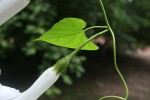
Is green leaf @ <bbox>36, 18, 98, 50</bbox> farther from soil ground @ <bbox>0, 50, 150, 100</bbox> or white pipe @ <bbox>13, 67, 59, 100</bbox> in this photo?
soil ground @ <bbox>0, 50, 150, 100</bbox>

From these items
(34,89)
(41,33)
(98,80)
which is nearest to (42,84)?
(34,89)

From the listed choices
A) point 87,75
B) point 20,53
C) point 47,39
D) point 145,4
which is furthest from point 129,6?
point 47,39

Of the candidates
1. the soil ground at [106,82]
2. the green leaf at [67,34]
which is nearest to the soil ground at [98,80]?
the soil ground at [106,82]

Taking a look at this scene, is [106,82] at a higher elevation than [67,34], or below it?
below

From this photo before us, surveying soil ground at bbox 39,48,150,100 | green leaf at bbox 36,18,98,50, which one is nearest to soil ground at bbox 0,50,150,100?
soil ground at bbox 39,48,150,100

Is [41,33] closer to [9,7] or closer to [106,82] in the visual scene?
[106,82]

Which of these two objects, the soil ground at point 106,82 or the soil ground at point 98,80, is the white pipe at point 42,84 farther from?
the soil ground at point 106,82
